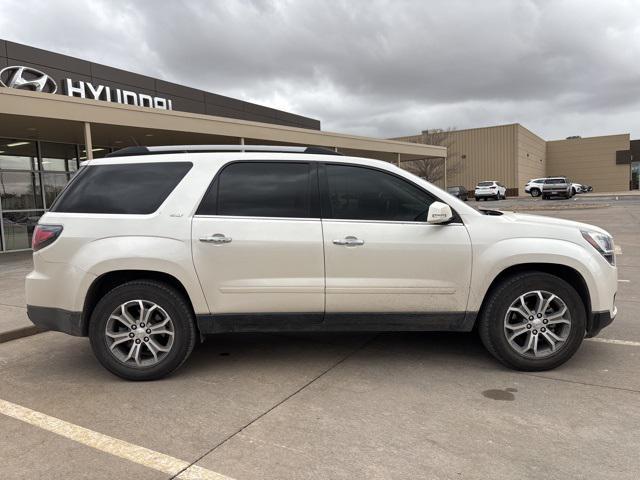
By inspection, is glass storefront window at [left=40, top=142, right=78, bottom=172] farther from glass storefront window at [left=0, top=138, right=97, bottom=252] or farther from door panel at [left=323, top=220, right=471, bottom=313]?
door panel at [left=323, top=220, right=471, bottom=313]

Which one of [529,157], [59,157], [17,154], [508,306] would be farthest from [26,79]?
[529,157]

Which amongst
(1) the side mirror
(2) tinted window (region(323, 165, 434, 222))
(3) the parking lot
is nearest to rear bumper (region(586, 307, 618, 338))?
(3) the parking lot

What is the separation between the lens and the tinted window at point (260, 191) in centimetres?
418

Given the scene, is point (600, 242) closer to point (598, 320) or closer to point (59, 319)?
point (598, 320)

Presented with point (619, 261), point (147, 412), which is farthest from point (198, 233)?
point (619, 261)

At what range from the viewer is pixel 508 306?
4.12m

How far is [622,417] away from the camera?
11.1ft

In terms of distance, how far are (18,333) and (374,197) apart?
14.3 feet

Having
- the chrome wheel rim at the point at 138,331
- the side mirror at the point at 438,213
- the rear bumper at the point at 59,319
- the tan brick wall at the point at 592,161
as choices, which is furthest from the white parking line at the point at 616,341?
the tan brick wall at the point at 592,161

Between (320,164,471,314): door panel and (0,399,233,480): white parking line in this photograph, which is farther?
(320,164,471,314): door panel

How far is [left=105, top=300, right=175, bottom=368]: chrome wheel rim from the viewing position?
4102 mm

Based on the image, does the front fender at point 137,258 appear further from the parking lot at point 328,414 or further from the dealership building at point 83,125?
the dealership building at point 83,125

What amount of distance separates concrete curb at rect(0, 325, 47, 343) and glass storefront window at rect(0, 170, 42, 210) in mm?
9563

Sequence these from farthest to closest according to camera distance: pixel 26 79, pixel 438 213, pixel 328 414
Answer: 1. pixel 26 79
2. pixel 438 213
3. pixel 328 414
